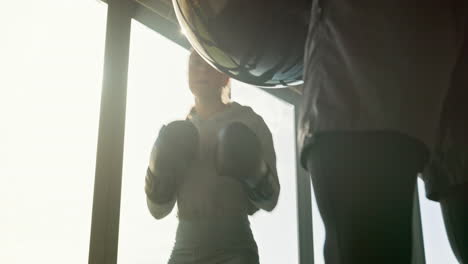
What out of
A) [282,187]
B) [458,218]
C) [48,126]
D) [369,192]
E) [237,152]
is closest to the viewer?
[369,192]

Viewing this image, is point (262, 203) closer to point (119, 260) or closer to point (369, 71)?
point (119, 260)

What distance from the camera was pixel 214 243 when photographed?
123 cm

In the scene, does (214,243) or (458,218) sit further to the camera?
(214,243)

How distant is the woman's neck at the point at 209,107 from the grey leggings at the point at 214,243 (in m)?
0.34

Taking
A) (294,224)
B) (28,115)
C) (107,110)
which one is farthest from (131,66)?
(294,224)

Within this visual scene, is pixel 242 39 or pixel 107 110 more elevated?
pixel 107 110

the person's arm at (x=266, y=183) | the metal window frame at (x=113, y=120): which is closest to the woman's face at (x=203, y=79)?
the person's arm at (x=266, y=183)

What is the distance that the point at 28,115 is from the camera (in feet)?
5.51

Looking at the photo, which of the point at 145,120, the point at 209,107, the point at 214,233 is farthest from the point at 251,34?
the point at 145,120

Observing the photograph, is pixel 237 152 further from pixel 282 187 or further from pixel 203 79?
pixel 282 187

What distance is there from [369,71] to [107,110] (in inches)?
58.5

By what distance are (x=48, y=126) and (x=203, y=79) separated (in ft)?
2.21

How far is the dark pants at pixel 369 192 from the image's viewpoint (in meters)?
0.43

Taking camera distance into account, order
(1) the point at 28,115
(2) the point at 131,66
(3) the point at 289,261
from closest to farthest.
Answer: (1) the point at 28,115, (2) the point at 131,66, (3) the point at 289,261
